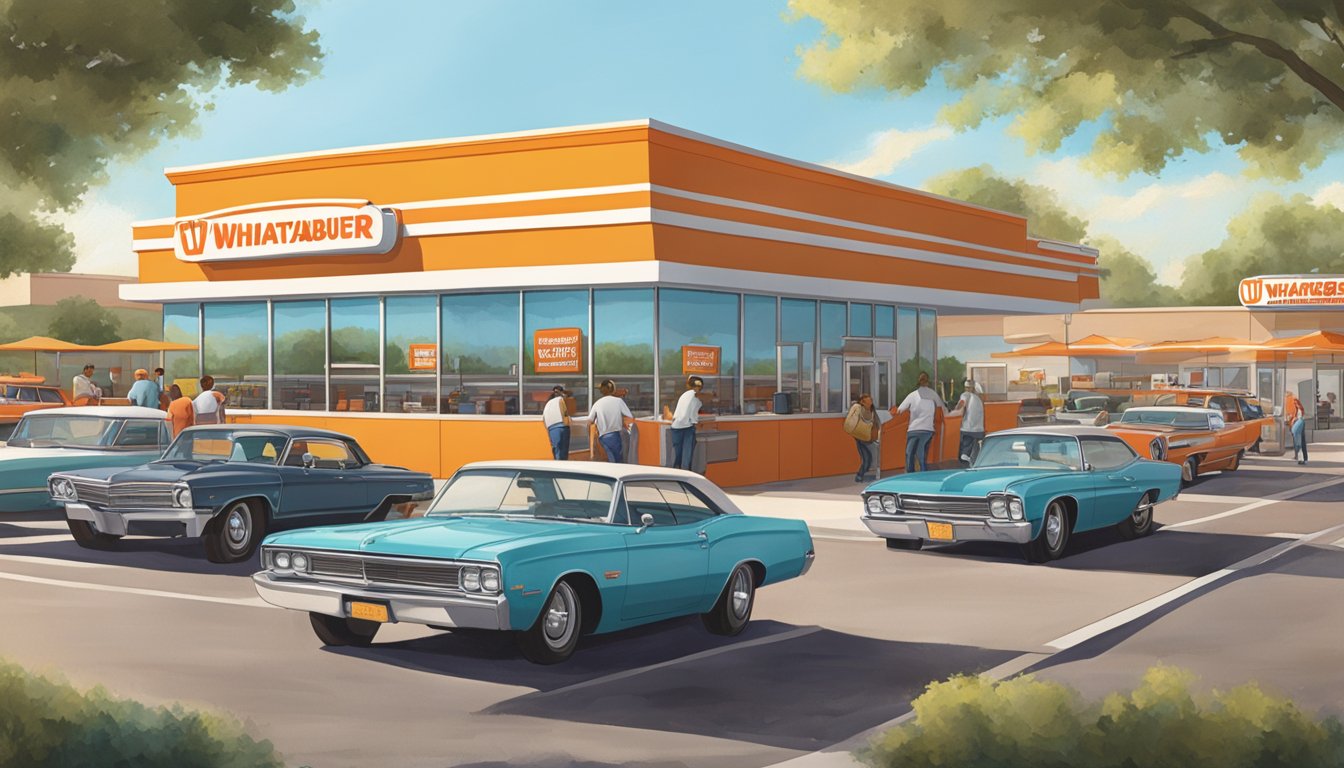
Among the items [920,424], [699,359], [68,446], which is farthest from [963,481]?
[68,446]

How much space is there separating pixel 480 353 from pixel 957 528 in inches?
494

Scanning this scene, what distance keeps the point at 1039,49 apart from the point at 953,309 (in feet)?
58.7

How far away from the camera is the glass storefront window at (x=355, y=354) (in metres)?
28.0

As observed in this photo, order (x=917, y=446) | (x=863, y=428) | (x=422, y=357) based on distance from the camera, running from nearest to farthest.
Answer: (x=917, y=446), (x=863, y=428), (x=422, y=357)

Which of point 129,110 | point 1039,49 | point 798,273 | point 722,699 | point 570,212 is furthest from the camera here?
point 798,273

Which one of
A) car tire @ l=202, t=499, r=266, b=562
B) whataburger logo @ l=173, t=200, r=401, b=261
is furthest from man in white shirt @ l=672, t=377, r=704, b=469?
car tire @ l=202, t=499, r=266, b=562

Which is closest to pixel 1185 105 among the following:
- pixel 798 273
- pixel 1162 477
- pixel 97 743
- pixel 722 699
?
pixel 1162 477

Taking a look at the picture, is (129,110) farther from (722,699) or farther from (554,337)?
(722,699)

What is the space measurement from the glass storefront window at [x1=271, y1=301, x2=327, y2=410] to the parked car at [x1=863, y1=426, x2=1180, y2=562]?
47.1 ft

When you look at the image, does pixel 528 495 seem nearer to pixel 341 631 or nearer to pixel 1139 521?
pixel 341 631

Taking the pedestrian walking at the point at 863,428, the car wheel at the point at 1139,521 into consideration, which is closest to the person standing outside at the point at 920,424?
the pedestrian walking at the point at 863,428

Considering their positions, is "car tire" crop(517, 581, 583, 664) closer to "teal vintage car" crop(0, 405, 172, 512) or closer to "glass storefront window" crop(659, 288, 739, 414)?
"teal vintage car" crop(0, 405, 172, 512)

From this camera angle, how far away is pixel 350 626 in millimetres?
10734

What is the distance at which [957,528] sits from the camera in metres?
15.9
